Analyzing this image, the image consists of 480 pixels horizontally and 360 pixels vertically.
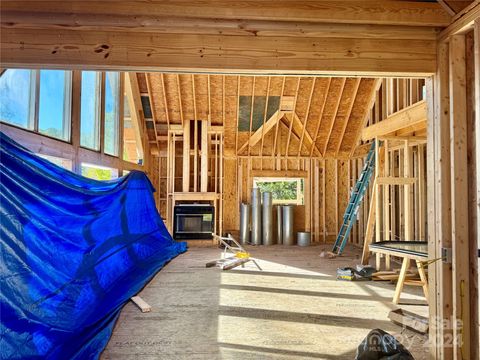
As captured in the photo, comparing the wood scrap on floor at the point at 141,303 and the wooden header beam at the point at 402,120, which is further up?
the wooden header beam at the point at 402,120

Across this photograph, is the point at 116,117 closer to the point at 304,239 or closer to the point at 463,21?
the point at 304,239

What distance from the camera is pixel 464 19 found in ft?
7.41

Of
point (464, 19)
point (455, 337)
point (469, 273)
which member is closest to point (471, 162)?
point (469, 273)

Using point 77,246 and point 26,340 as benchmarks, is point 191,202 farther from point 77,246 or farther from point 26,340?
point 26,340

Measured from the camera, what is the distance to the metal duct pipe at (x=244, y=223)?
30.1 feet

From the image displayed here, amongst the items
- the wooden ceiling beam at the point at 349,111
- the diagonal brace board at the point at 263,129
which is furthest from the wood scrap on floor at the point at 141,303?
the wooden ceiling beam at the point at 349,111

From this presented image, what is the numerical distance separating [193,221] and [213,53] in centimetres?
676

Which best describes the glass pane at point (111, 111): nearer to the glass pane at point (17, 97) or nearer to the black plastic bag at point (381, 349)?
the glass pane at point (17, 97)

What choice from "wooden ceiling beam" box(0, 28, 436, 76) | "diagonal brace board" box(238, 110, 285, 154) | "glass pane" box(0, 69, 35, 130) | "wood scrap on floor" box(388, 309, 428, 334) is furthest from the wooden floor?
"diagonal brace board" box(238, 110, 285, 154)

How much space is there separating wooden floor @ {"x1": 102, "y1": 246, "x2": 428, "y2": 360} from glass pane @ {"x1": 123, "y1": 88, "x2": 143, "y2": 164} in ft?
13.9

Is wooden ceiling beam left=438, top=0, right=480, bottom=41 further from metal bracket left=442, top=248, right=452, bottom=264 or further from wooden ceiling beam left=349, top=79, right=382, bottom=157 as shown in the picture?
wooden ceiling beam left=349, top=79, right=382, bottom=157

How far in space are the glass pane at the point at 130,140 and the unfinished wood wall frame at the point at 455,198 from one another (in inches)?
294

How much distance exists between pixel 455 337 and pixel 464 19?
2422mm

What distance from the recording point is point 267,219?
29.7 feet
